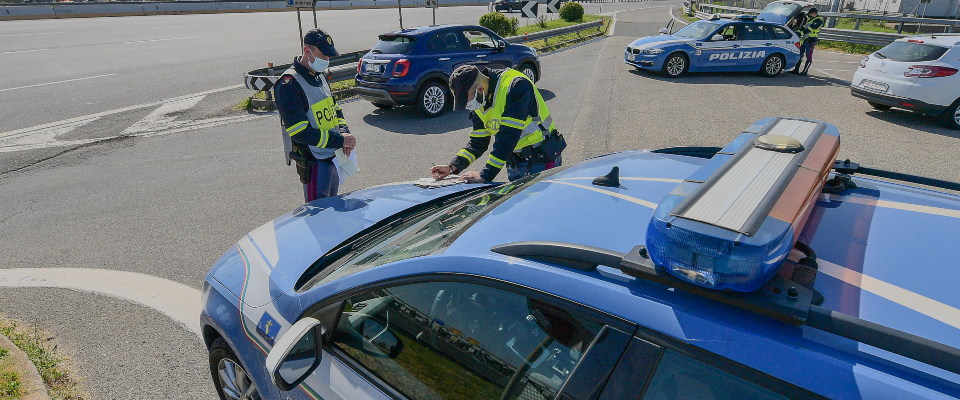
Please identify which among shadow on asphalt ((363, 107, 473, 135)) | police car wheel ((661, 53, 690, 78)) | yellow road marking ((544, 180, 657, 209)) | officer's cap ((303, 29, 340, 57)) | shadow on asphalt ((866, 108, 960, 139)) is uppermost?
officer's cap ((303, 29, 340, 57))

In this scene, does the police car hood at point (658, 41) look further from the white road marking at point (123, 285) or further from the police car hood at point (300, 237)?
the white road marking at point (123, 285)

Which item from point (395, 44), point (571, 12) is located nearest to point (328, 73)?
point (395, 44)

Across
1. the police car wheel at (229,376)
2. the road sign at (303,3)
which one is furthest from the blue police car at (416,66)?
the police car wheel at (229,376)

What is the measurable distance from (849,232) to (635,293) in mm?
827

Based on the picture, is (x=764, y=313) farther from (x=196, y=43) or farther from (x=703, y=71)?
(x=196, y=43)

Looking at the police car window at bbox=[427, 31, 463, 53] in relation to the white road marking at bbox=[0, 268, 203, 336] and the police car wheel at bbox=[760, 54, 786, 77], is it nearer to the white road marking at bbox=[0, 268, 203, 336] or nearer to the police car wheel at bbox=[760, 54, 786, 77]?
the white road marking at bbox=[0, 268, 203, 336]

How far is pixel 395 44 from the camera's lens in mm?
9984

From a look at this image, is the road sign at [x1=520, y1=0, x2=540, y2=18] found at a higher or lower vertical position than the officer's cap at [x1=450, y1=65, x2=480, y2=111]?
higher

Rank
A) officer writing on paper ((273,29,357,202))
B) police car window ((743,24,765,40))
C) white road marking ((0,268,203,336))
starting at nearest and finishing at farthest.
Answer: white road marking ((0,268,203,336)), officer writing on paper ((273,29,357,202)), police car window ((743,24,765,40))

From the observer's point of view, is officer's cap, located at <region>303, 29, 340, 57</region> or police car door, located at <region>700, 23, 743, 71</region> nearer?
officer's cap, located at <region>303, 29, 340, 57</region>

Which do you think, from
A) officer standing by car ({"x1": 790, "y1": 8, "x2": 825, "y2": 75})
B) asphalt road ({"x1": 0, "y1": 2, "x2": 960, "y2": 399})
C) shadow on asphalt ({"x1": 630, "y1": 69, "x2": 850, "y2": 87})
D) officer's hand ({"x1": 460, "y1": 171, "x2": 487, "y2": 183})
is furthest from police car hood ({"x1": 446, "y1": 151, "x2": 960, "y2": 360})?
officer standing by car ({"x1": 790, "y1": 8, "x2": 825, "y2": 75})

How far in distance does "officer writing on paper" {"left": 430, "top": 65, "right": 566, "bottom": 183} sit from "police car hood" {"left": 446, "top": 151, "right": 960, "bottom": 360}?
1.06m

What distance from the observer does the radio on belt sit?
1.23 meters

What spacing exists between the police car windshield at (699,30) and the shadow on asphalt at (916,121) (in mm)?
4874
